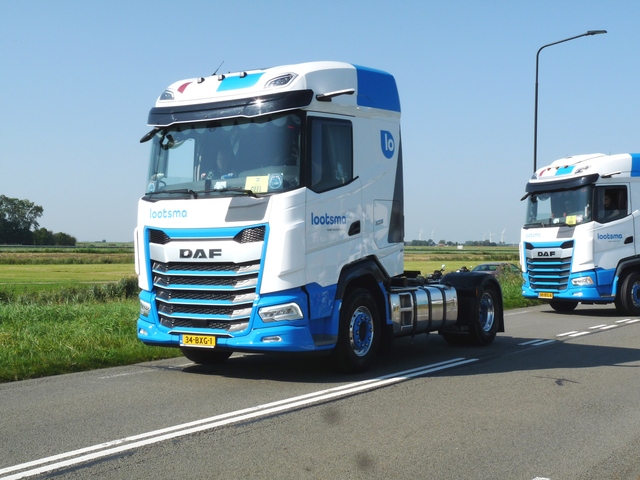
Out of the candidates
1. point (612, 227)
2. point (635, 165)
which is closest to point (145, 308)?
point (612, 227)

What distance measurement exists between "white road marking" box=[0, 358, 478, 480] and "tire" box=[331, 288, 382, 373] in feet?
1.26

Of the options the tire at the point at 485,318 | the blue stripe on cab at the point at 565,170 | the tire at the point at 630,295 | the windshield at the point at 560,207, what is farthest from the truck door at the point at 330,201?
the tire at the point at 630,295

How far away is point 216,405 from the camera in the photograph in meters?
7.61

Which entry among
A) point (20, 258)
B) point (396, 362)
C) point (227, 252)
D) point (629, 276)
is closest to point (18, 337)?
point (227, 252)

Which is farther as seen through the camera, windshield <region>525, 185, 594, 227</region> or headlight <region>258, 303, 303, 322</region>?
windshield <region>525, 185, 594, 227</region>

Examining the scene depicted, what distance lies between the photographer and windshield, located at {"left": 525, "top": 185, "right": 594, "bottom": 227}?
1827 centimetres

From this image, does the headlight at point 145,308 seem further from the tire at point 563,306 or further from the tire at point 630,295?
the tire at point 563,306

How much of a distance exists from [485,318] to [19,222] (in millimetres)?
150265

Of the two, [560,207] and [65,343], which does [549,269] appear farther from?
[65,343]

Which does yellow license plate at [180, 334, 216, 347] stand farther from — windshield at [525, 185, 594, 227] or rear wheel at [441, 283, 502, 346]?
windshield at [525, 185, 594, 227]

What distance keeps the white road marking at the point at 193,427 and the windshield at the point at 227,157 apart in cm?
228

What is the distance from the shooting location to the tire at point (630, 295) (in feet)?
61.3

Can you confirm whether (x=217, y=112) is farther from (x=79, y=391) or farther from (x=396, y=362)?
(x=396, y=362)

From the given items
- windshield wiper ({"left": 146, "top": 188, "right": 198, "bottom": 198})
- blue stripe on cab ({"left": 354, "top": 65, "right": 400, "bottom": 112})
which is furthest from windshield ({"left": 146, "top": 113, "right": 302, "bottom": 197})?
blue stripe on cab ({"left": 354, "top": 65, "right": 400, "bottom": 112})
